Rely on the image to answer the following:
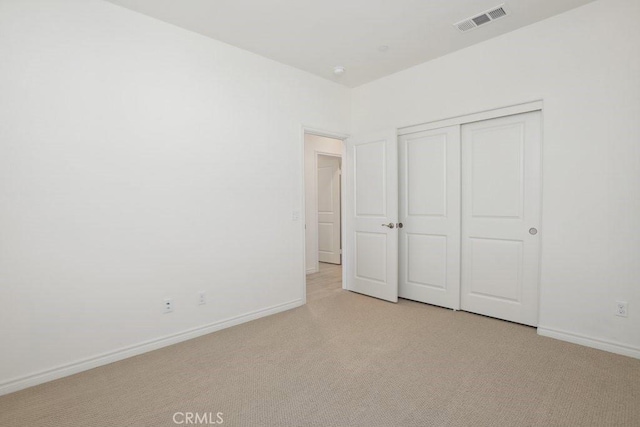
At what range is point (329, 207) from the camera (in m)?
6.50

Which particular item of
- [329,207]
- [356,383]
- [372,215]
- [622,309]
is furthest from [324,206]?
[622,309]

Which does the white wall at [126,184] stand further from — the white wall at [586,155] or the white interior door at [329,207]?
the white interior door at [329,207]

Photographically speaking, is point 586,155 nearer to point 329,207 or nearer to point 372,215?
point 372,215

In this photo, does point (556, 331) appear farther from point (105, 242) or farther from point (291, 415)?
point (105, 242)

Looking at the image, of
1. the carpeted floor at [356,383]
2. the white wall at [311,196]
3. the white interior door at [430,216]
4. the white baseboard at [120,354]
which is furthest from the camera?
the white wall at [311,196]

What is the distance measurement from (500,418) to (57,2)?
3914 millimetres

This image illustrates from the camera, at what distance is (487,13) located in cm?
274

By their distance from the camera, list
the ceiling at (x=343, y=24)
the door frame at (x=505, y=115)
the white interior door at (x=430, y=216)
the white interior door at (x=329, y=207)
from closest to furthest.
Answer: the ceiling at (x=343, y=24), the door frame at (x=505, y=115), the white interior door at (x=430, y=216), the white interior door at (x=329, y=207)

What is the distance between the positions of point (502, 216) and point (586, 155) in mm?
853

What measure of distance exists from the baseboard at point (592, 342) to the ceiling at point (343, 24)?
8.89 feet

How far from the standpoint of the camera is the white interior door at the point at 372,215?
3906 mm

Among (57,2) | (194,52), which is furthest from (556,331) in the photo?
(57,2)

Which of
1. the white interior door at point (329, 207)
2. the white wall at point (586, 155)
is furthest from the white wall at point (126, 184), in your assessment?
the white interior door at point (329, 207)

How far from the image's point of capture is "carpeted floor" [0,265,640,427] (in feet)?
6.12
